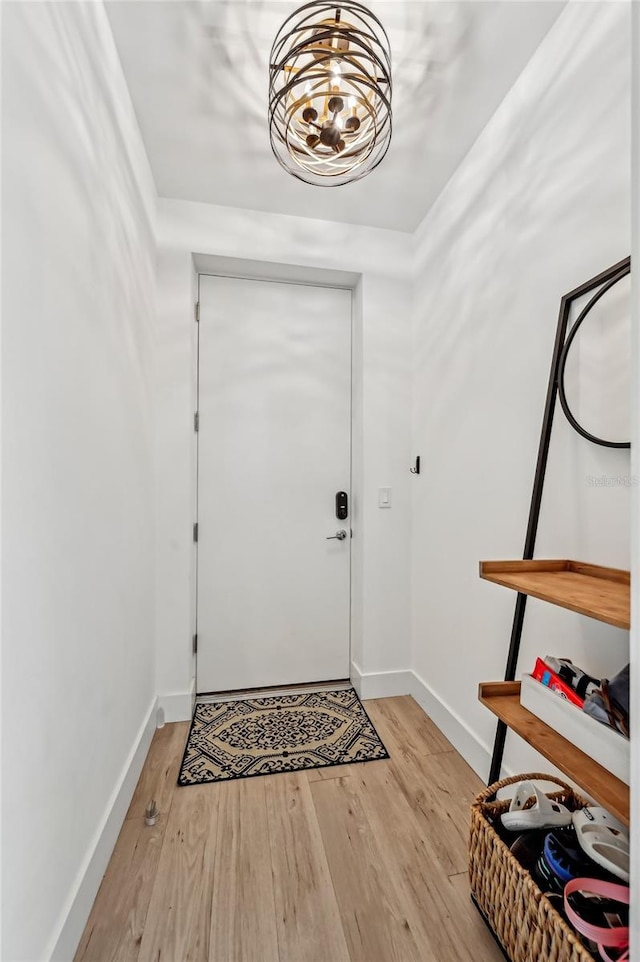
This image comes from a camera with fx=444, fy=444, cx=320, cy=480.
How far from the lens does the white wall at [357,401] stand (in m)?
2.23

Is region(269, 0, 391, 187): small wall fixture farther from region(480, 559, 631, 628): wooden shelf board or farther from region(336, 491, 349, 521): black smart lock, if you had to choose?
region(336, 491, 349, 521): black smart lock

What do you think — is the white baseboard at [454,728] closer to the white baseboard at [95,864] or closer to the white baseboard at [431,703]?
the white baseboard at [431,703]

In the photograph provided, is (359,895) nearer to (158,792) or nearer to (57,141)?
(158,792)

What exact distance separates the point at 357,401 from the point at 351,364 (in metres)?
0.26

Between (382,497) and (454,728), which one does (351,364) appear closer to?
(382,497)

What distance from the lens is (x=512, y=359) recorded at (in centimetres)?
165

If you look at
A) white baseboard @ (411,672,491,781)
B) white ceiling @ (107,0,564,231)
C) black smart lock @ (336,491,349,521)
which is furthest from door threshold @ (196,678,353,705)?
white ceiling @ (107,0,564,231)

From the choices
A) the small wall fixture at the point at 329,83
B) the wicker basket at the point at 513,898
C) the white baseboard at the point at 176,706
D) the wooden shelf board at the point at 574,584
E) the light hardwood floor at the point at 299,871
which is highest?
the small wall fixture at the point at 329,83

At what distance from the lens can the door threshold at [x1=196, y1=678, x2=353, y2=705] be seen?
95.8 inches

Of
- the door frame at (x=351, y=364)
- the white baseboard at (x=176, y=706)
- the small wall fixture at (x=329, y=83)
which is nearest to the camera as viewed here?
the small wall fixture at (x=329, y=83)

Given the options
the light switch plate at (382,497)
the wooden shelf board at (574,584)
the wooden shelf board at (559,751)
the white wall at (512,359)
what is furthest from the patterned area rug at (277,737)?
the wooden shelf board at (574,584)

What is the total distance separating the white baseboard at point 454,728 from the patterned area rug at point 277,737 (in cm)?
31

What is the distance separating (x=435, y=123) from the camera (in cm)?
178

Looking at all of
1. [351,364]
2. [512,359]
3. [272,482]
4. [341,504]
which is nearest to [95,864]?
[272,482]
